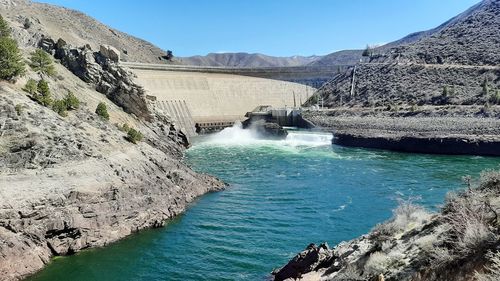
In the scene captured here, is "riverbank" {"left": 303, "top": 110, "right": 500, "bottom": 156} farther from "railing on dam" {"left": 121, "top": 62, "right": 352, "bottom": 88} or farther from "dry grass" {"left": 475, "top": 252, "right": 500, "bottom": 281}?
"dry grass" {"left": 475, "top": 252, "right": 500, "bottom": 281}

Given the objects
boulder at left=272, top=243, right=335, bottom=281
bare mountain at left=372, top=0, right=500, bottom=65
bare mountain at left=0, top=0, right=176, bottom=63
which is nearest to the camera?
boulder at left=272, top=243, right=335, bottom=281

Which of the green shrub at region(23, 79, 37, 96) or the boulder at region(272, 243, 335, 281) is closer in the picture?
the boulder at region(272, 243, 335, 281)

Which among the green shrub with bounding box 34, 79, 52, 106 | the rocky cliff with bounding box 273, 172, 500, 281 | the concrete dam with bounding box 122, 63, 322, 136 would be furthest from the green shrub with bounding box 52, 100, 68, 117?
the concrete dam with bounding box 122, 63, 322, 136

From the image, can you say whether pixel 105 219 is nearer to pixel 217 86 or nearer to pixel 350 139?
pixel 350 139

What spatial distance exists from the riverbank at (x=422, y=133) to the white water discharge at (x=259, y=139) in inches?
95.6

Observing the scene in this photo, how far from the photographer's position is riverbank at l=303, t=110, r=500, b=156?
2009 inches

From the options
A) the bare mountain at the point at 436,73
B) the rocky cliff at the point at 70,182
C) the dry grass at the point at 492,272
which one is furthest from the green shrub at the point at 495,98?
the dry grass at the point at 492,272

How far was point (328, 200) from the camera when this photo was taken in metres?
32.8

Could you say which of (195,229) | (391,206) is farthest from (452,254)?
(391,206)

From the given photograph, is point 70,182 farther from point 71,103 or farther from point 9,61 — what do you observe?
point 9,61

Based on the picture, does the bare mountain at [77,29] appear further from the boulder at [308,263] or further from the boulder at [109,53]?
the boulder at [308,263]

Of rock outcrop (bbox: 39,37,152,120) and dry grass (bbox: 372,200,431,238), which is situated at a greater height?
rock outcrop (bbox: 39,37,152,120)

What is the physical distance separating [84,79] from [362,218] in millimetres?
32770

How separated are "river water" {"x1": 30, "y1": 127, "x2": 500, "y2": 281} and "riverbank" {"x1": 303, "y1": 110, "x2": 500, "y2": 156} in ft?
A: 7.79
